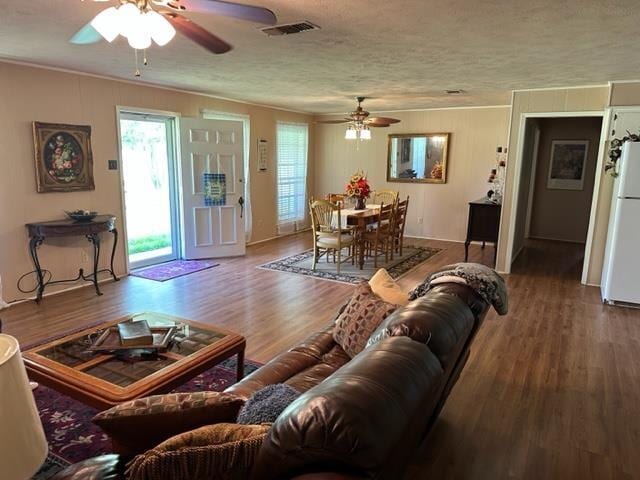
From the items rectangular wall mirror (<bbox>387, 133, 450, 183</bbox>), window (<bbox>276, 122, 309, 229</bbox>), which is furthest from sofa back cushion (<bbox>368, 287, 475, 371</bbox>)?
window (<bbox>276, 122, 309, 229</bbox>)

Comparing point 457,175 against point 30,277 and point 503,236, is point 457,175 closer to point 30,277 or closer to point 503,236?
point 503,236

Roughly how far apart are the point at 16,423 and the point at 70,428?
184 centimetres

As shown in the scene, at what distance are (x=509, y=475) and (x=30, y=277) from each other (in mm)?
4603

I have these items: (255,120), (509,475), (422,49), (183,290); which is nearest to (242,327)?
(183,290)

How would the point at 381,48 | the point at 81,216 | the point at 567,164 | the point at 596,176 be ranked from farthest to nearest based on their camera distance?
the point at 567,164
the point at 596,176
the point at 81,216
the point at 381,48

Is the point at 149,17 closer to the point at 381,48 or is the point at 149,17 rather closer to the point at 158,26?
the point at 158,26

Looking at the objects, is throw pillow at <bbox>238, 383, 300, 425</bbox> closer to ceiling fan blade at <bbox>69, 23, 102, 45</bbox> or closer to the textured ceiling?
ceiling fan blade at <bbox>69, 23, 102, 45</bbox>

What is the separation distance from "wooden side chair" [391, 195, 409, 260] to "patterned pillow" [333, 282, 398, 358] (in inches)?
156

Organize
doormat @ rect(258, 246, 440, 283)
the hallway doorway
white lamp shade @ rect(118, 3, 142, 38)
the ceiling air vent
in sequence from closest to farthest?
white lamp shade @ rect(118, 3, 142, 38) < the ceiling air vent < doormat @ rect(258, 246, 440, 283) < the hallway doorway

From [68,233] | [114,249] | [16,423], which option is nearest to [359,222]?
[114,249]

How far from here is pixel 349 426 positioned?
873mm

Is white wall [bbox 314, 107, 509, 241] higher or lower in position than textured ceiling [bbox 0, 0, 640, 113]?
lower

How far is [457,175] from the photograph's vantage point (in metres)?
7.67

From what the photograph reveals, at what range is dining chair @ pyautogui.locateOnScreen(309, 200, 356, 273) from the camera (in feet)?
18.7
